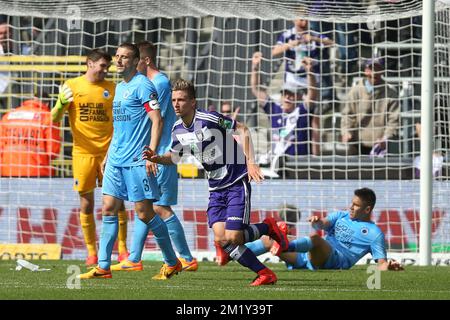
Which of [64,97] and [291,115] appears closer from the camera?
[64,97]

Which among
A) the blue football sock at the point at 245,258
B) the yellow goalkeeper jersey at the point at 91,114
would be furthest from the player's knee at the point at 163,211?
the blue football sock at the point at 245,258

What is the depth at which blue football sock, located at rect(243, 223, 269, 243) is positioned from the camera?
9094mm

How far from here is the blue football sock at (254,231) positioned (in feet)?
29.8

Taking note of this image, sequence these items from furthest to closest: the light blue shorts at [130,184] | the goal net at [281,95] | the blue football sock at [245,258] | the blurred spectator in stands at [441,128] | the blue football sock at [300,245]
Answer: the goal net at [281,95] → the blurred spectator in stands at [441,128] → the blue football sock at [300,245] → the light blue shorts at [130,184] → the blue football sock at [245,258]

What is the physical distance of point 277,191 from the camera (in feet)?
46.0

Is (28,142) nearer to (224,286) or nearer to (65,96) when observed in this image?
(65,96)

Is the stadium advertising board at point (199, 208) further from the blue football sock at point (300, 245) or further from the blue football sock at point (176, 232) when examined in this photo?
the blue football sock at point (176, 232)

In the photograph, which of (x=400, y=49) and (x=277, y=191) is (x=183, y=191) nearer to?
(x=277, y=191)

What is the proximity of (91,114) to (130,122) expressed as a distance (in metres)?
1.92

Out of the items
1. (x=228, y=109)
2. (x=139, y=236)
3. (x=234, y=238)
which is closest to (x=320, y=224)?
(x=139, y=236)

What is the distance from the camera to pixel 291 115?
1509 centimetres

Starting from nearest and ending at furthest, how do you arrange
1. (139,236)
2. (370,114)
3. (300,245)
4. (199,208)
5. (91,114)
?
(139,236) → (300,245) → (91,114) → (199,208) → (370,114)

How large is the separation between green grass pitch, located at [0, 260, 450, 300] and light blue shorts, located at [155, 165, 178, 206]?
710mm

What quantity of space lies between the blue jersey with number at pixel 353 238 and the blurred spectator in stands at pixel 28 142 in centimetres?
473
